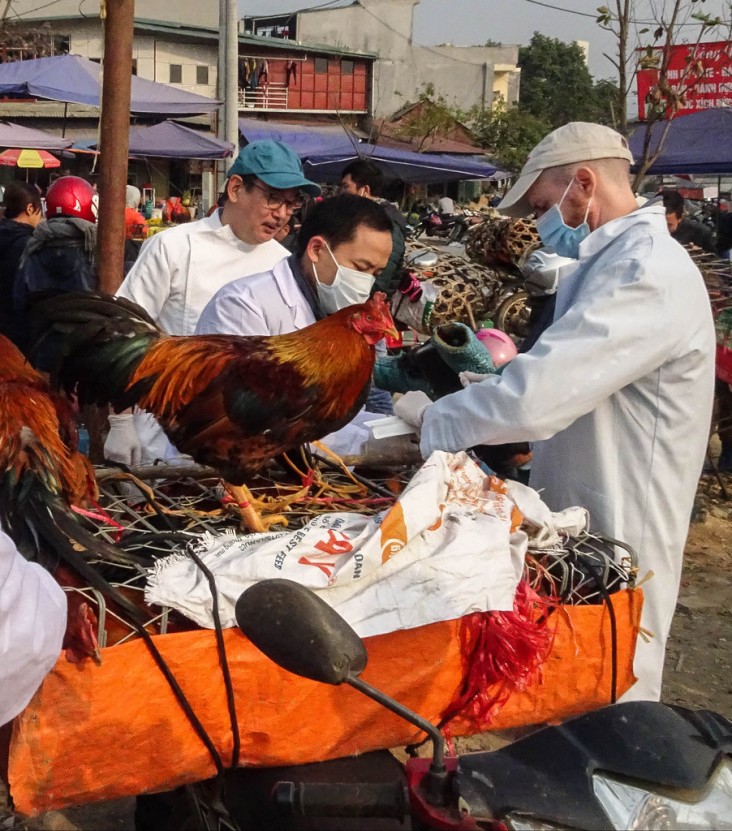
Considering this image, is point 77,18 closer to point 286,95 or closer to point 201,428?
point 286,95

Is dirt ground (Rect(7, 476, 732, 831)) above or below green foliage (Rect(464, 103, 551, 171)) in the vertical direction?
below

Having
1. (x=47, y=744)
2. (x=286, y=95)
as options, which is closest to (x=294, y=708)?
(x=47, y=744)

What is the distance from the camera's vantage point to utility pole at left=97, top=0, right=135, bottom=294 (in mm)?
3244

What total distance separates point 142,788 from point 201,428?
127 cm

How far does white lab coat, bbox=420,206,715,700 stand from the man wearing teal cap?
1.84 metres

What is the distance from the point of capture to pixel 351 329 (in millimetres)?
3064

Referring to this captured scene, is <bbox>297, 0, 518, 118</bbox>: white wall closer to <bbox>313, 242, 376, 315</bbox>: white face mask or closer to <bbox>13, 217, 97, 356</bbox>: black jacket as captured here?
<bbox>13, 217, 97, 356</bbox>: black jacket

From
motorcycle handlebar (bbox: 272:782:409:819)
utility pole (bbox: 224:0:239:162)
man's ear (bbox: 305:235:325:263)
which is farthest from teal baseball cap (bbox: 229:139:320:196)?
utility pole (bbox: 224:0:239:162)

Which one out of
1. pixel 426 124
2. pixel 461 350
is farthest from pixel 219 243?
pixel 426 124

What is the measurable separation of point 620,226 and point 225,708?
1.60m

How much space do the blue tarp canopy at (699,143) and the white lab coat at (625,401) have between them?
12.3 meters

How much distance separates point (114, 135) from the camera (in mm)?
3338

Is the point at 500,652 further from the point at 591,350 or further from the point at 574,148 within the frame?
the point at 574,148

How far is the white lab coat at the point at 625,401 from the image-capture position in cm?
227
